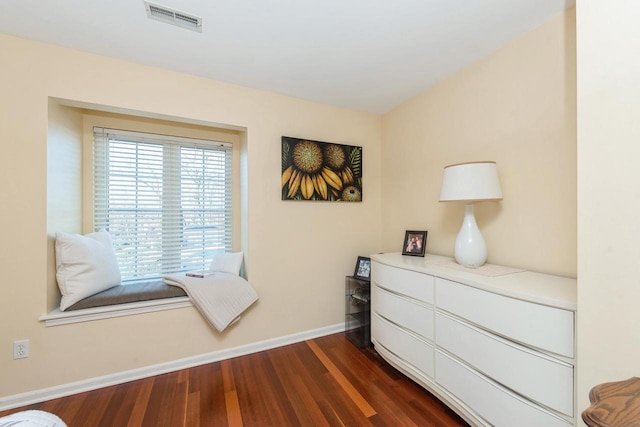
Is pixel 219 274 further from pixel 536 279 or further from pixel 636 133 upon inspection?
pixel 636 133

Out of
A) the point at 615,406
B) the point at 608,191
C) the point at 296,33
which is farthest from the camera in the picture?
the point at 296,33

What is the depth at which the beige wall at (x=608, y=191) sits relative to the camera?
0.88 meters

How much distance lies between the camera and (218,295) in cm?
214

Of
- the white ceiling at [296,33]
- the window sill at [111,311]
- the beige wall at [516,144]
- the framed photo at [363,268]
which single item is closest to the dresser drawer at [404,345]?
the framed photo at [363,268]

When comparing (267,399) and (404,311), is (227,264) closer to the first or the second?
(267,399)

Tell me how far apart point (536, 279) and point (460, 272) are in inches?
14.7

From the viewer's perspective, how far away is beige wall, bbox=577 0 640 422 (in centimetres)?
88

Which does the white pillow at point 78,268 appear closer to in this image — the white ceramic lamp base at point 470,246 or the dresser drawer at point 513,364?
the dresser drawer at point 513,364

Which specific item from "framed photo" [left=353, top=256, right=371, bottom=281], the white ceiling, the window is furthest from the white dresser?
the window

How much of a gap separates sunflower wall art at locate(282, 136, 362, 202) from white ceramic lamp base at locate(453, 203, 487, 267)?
126cm

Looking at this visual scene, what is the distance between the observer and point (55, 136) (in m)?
1.82

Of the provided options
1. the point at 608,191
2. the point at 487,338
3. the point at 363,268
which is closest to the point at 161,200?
the point at 363,268

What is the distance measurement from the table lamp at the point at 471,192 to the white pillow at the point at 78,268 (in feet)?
8.55

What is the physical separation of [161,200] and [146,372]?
146 centimetres
